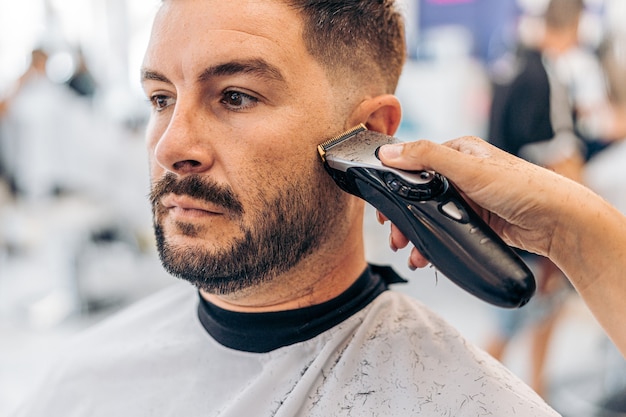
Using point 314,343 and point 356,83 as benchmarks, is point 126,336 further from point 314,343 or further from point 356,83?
point 356,83

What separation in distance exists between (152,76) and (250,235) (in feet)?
→ 1.05

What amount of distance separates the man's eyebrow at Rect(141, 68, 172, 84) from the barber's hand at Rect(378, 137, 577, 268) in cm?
40

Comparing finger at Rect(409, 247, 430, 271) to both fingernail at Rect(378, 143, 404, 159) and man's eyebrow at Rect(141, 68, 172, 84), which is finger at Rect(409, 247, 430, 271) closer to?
fingernail at Rect(378, 143, 404, 159)

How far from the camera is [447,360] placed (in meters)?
0.99

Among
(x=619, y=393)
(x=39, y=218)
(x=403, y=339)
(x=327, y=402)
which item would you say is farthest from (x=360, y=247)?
(x=39, y=218)

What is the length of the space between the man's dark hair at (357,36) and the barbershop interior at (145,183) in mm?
1755

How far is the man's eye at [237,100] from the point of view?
1.00 metres

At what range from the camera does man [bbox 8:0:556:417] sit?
978mm

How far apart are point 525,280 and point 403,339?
338mm

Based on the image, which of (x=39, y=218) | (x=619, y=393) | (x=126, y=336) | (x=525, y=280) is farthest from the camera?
(x=39, y=218)

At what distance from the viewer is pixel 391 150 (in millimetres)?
885

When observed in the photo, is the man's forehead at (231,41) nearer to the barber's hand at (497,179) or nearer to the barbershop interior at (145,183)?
the barber's hand at (497,179)

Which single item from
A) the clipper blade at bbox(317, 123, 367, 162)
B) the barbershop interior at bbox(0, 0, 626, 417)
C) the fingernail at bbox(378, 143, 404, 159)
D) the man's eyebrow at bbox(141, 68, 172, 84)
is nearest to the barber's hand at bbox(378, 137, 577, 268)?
the fingernail at bbox(378, 143, 404, 159)

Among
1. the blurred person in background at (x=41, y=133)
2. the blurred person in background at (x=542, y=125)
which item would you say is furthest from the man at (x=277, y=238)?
the blurred person in background at (x=41, y=133)
